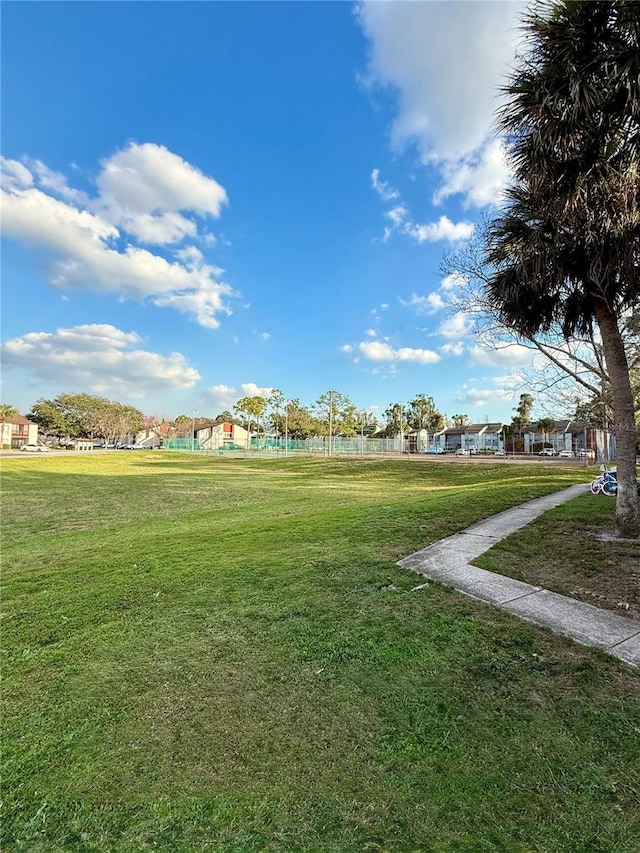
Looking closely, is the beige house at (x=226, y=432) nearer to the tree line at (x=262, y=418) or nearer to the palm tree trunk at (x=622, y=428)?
the tree line at (x=262, y=418)

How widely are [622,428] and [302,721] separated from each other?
6.06 m

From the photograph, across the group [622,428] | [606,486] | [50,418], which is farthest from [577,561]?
[50,418]

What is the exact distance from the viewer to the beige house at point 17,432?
7525 centimetres

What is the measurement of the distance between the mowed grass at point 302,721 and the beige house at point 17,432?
282 ft

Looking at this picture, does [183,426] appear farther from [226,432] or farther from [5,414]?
[5,414]

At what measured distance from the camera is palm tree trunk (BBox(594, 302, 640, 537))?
6141 millimetres

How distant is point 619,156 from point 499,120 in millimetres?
1581

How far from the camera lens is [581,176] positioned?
5.54 m

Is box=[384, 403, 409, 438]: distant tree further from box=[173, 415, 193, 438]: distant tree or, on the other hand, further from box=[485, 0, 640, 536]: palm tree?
box=[485, 0, 640, 536]: palm tree

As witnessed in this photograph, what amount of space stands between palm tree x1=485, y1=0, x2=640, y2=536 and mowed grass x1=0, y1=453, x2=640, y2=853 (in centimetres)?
439

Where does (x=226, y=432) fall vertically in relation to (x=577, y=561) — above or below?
above

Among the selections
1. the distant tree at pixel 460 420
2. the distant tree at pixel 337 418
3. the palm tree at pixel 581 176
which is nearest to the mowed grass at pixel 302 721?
the palm tree at pixel 581 176

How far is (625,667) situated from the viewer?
9.71 ft

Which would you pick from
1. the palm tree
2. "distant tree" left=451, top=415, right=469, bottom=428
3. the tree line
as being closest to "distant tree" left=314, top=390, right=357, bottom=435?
the tree line
